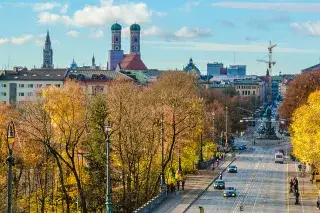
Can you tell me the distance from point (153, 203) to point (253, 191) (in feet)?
51.0

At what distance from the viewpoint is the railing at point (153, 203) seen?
54.9 metres

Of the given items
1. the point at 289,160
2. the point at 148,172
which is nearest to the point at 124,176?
the point at 148,172

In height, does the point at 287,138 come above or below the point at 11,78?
below

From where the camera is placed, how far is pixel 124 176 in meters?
66.7

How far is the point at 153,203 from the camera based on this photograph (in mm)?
59469

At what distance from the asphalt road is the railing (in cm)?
277

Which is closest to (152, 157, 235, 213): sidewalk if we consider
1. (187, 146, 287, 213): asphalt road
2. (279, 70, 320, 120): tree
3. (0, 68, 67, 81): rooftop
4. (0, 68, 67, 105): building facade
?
(187, 146, 287, 213): asphalt road

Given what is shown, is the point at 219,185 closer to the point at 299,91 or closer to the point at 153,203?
the point at 153,203

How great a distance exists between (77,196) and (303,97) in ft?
203

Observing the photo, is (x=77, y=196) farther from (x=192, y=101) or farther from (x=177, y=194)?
(x=192, y=101)

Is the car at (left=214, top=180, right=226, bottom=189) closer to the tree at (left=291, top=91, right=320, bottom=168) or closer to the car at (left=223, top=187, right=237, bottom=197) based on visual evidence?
the car at (left=223, top=187, right=237, bottom=197)

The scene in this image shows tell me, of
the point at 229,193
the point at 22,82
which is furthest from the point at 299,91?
the point at 22,82

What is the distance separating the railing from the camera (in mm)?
54912

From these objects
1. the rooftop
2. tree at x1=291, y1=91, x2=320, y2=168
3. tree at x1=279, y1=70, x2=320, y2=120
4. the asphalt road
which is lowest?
the asphalt road
